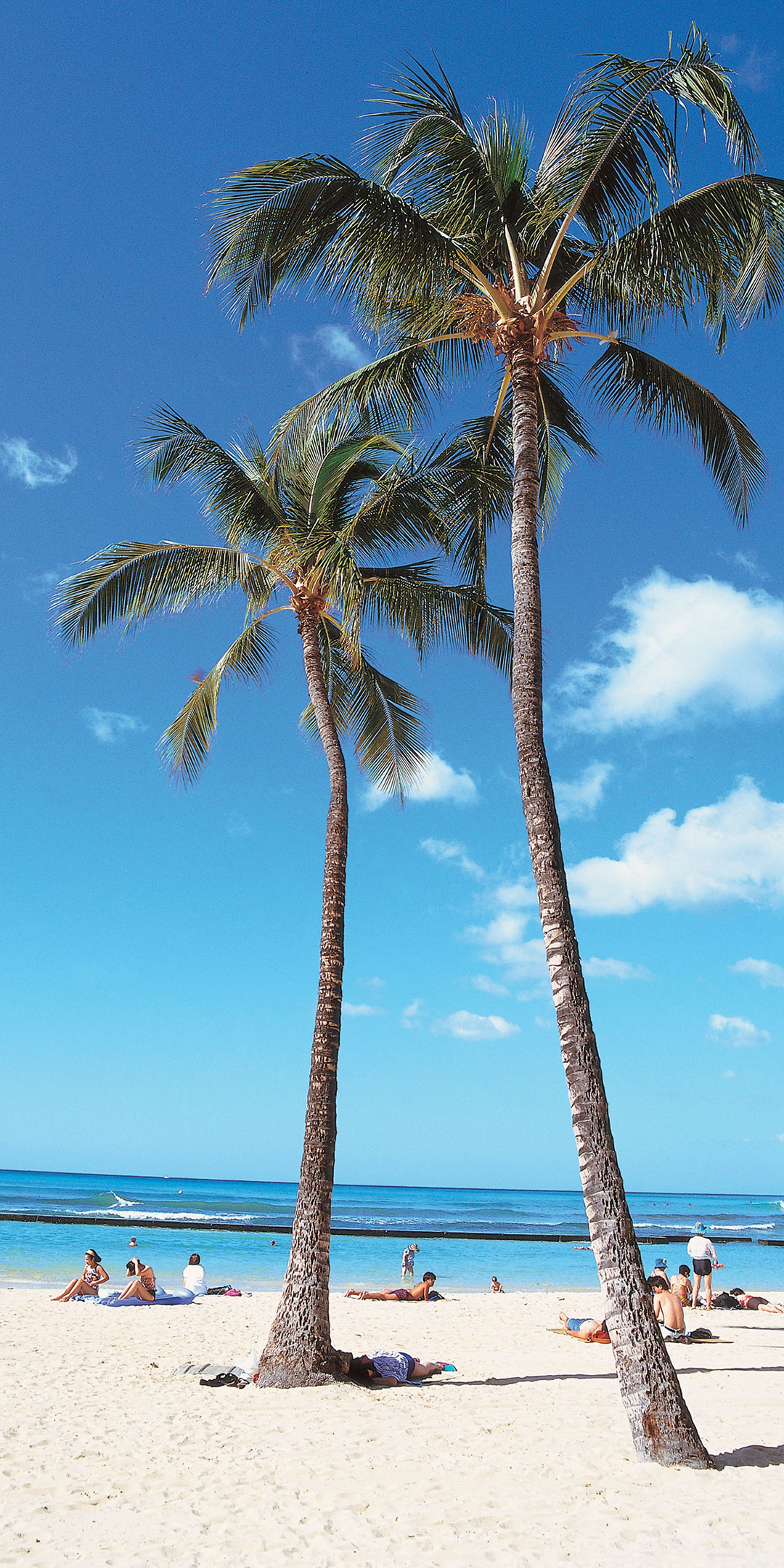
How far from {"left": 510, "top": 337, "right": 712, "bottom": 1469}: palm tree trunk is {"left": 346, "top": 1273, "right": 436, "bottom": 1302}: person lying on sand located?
1283 centimetres

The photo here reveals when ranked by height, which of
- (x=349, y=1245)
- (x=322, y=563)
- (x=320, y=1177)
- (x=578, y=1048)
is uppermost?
(x=322, y=563)

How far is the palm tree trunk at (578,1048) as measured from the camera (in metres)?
5.86

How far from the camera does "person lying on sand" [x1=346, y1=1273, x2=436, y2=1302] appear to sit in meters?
17.8

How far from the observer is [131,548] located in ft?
34.7

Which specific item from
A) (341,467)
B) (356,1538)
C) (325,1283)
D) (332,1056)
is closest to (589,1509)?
(356,1538)

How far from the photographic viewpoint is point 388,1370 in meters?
8.80

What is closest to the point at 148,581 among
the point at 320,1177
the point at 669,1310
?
the point at 320,1177

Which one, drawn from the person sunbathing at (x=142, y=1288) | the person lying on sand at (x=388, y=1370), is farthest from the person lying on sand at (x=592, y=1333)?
the person sunbathing at (x=142, y=1288)

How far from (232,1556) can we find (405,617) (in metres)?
8.71

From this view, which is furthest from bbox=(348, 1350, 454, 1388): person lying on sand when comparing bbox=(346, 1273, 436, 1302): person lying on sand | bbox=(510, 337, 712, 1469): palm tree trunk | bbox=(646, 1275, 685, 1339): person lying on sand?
bbox=(346, 1273, 436, 1302): person lying on sand

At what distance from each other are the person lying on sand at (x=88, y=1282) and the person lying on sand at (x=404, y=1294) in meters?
4.74

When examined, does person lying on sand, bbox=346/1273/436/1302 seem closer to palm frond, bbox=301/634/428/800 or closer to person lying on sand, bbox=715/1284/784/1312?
person lying on sand, bbox=715/1284/784/1312

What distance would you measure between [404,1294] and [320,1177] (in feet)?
35.4

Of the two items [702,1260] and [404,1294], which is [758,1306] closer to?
[702,1260]
